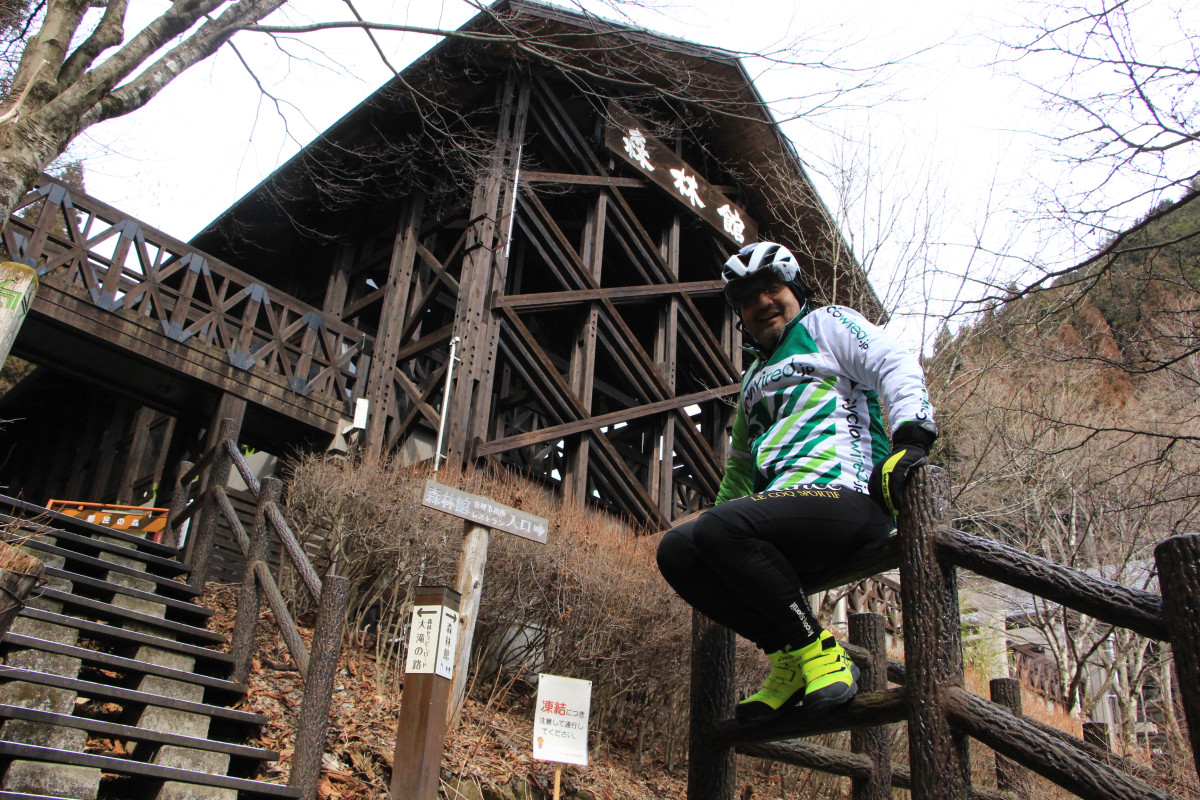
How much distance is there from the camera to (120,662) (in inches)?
198

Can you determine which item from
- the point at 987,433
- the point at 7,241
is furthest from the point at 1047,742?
the point at 987,433

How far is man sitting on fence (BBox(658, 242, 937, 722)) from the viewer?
8.45 feet

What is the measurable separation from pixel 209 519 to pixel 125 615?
4.56 ft

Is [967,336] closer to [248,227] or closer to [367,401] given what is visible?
[367,401]

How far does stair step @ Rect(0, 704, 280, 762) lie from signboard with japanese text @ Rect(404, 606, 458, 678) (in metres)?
0.95

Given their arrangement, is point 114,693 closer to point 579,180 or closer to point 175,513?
point 175,513

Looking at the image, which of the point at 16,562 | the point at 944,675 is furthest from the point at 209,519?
the point at 944,675

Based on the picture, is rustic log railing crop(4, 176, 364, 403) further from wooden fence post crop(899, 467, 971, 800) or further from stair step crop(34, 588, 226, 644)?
wooden fence post crop(899, 467, 971, 800)

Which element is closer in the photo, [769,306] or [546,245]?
[769,306]

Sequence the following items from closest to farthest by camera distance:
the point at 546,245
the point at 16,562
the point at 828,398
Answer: the point at 828,398, the point at 16,562, the point at 546,245

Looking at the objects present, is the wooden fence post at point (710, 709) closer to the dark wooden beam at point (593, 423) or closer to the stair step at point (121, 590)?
the stair step at point (121, 590)

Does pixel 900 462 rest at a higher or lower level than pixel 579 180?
lower

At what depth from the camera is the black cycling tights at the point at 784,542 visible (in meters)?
2.59

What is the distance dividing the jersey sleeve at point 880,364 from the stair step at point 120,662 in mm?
4272
